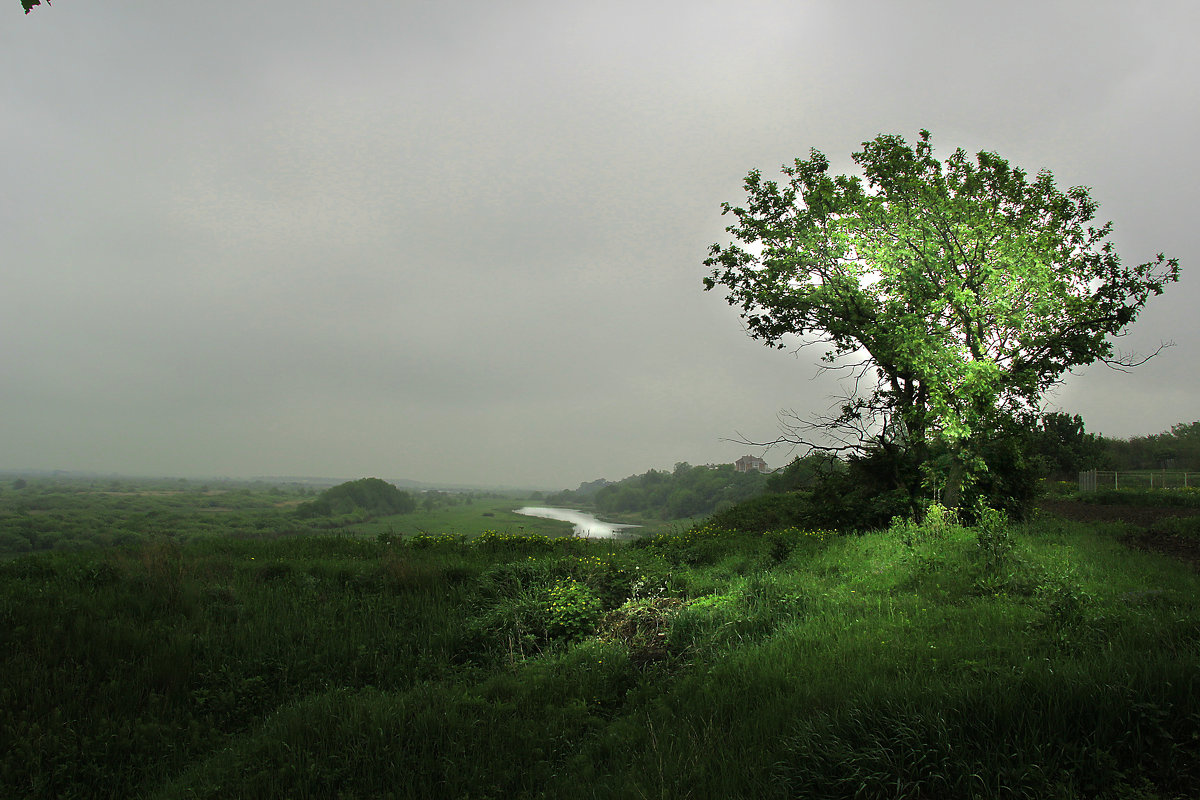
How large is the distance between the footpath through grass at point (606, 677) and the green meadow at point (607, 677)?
0.03 m

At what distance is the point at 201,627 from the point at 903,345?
14875 mm

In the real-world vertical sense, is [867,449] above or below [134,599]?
above

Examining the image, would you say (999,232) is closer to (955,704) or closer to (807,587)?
(807,587)

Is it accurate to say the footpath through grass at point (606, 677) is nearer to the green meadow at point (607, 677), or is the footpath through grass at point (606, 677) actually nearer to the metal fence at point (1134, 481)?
the green meadow at point (607, 677)

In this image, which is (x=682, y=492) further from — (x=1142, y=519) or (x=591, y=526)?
(x=1142, y=519)

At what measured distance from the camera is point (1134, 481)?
36.1 meters

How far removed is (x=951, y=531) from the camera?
11305 millimetres

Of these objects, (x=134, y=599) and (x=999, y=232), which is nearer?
(x=134, y=599)

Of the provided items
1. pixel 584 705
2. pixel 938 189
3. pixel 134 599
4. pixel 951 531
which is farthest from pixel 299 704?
pixel 938 189

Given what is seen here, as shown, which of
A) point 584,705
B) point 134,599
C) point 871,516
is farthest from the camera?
point 871,516

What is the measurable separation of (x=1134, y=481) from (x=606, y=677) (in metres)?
47.5

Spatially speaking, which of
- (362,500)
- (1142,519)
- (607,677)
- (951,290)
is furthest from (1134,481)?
(362,500)

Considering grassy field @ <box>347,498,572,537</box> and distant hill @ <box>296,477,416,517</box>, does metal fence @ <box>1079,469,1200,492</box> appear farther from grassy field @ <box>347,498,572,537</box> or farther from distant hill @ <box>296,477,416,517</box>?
distant hill @ <box>296,477,416,517</box>

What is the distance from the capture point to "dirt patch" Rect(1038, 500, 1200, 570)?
451 inches
